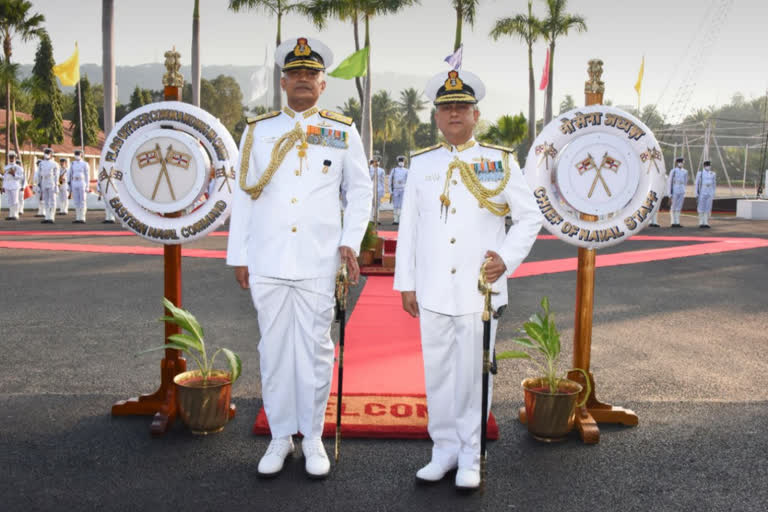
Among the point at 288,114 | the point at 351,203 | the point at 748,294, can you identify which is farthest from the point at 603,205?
the point at 748,294

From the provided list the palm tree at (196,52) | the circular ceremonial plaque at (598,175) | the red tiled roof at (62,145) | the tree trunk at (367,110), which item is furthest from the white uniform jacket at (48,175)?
the red tiled roof at (62,145)

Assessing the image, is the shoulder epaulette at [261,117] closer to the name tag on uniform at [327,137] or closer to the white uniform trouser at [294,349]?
the name tag on uniform at [327,137]

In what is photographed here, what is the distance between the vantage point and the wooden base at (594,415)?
3.84 meters

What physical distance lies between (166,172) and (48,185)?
1695 cm

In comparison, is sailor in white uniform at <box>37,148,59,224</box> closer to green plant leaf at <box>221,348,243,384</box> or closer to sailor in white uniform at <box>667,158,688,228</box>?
green plant leaf at <box>221,348,243,384</box>

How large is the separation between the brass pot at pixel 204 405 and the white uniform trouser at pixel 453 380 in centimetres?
122

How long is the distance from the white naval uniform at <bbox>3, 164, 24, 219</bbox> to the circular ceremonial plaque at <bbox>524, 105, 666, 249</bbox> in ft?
64.0

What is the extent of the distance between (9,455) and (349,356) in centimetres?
245

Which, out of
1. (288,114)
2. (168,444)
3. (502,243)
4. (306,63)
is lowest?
(168,444)

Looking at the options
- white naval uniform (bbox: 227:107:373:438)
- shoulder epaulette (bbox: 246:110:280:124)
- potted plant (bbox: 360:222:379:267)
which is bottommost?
potted plant (bbox: 360:222:379:267)

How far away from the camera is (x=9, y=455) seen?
345 cm

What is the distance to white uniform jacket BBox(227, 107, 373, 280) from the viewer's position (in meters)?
3.38

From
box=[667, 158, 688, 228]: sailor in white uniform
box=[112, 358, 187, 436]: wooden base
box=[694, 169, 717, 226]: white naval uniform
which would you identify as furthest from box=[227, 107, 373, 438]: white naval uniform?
box=[667, 158, 688, 228]: sailor in white uniform

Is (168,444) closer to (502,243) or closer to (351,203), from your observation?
(351,203)
